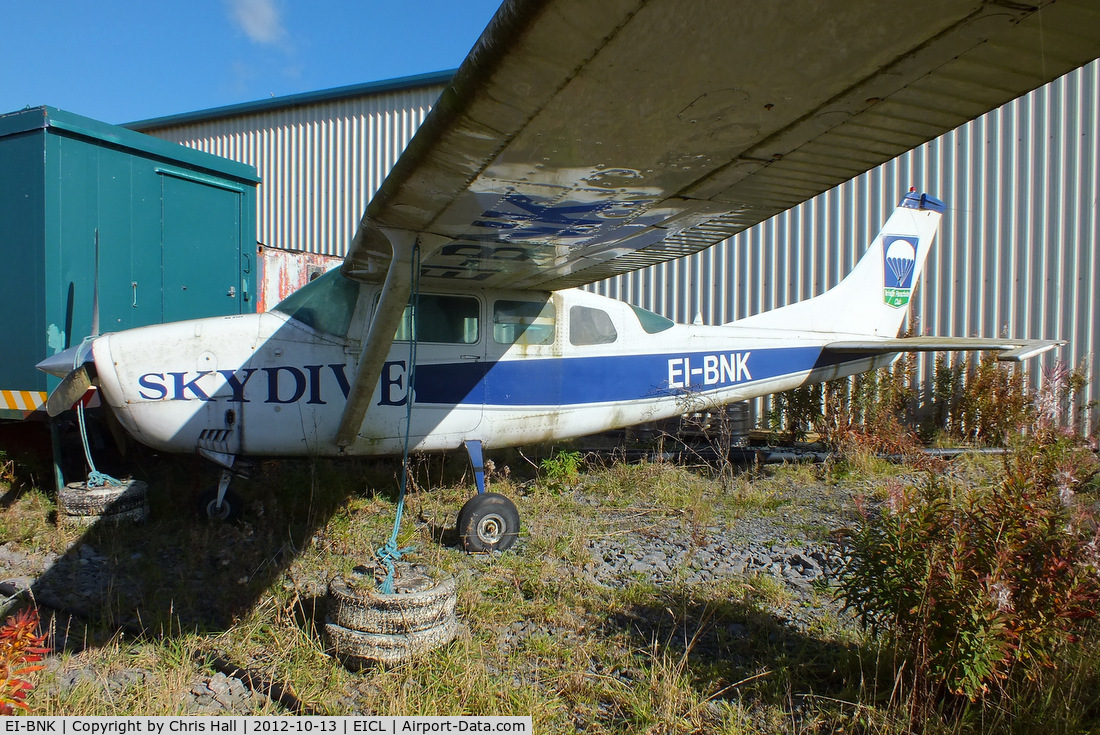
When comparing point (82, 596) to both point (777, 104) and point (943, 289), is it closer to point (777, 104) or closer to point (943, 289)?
point (777, 104)

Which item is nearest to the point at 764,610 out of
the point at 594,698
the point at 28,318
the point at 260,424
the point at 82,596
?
the point at 594,698

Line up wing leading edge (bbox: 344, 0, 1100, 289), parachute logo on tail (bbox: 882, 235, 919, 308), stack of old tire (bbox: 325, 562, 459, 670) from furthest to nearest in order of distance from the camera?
parachute logo on tail (bbox: 882, 235, 919, 308)
stack of old tire (bbox: 325, 562, 459, 670)
wing leading edge (bbox: 344, 0, 1100, 289)

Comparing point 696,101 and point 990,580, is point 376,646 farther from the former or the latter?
point 696,101

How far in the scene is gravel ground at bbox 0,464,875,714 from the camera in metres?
2.81

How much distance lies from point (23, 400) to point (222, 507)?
2.17 m

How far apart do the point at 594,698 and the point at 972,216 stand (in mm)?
9080

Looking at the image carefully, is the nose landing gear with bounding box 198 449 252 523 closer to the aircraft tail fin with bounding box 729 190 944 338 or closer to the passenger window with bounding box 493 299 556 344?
the passenger window with bounding box 493 299 556 344

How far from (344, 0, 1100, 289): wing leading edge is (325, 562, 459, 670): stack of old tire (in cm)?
173

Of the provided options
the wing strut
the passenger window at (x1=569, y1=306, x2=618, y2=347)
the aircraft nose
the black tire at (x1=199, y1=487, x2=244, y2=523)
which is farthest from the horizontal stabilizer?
the aircraft nose

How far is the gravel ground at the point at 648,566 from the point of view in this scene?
111 inches

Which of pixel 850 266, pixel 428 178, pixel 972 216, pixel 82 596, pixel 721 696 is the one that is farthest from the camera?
pixel 850 266

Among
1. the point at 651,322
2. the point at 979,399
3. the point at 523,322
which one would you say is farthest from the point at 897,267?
the point at 523,322

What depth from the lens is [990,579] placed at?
2297 millimetres

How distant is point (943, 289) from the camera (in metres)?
9.02
